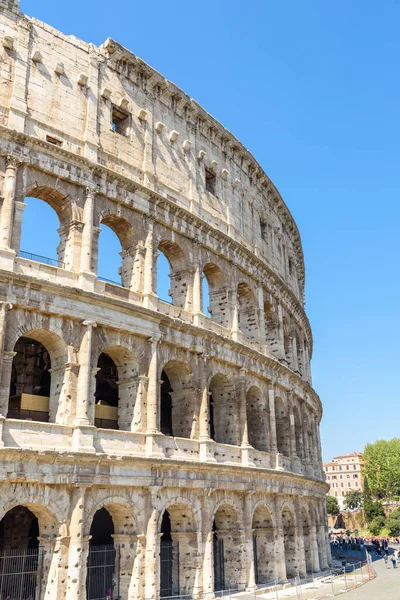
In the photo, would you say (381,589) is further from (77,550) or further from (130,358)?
(130,358)

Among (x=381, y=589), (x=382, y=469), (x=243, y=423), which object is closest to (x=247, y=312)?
(x=243, y=423)

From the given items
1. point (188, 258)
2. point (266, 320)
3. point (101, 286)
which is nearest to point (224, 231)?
point (188, 258)

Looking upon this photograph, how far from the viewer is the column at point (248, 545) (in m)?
19.0

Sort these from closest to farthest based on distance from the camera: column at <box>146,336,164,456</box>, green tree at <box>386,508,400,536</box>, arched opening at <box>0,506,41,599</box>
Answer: column at <box>146,336,164,456</box>
arched opening at <box>0,506,41,599</box>
green tree at <box>386,508,400,536</box>

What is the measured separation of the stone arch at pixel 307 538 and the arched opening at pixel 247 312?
7866 mm

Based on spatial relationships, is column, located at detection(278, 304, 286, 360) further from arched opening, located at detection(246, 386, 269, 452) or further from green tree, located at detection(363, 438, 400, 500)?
green tree, located at detection(363, 438, 400, 500)

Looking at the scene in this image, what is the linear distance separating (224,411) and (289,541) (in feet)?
21.5

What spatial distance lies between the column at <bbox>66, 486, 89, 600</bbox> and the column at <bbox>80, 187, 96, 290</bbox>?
5637mm

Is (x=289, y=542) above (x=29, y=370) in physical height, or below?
below

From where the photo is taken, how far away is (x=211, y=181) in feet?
78.6

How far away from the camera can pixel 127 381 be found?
57.4 feet

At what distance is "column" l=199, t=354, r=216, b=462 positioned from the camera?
724 inches

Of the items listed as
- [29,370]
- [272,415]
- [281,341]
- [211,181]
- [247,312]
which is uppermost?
[211,181]

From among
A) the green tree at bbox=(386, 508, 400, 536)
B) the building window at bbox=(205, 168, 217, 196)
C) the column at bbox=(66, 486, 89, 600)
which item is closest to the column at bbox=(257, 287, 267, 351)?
the building window at bbox=(205, 168, 217, 196)
